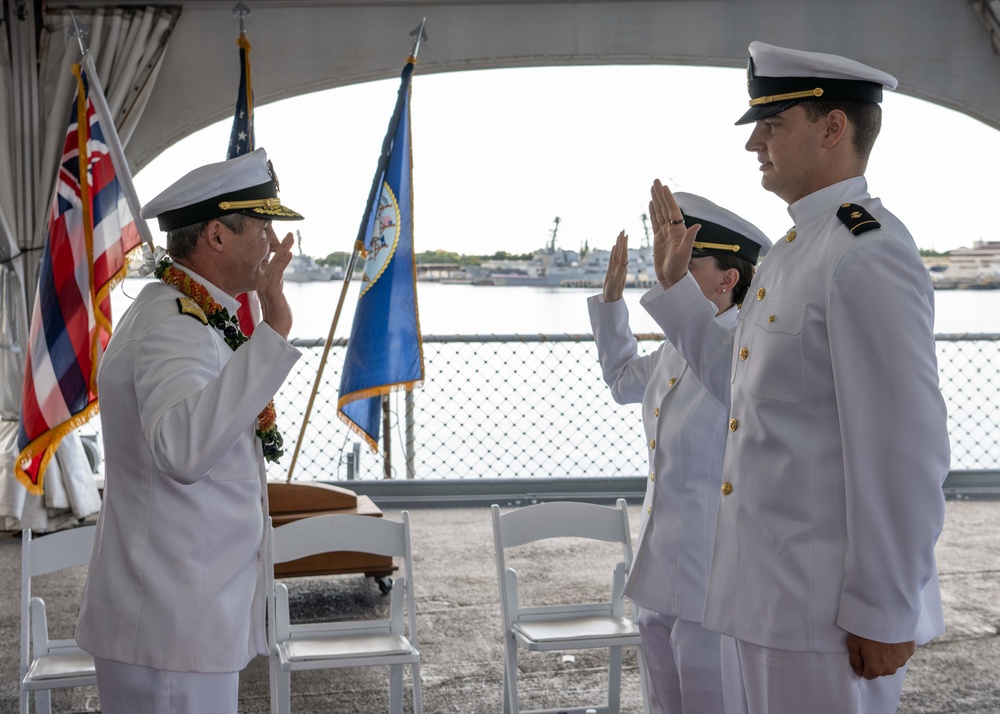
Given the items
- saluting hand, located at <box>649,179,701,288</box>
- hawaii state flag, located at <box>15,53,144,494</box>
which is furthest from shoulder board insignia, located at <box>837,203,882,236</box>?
hawaii state flag, located at <box>15,53,144,494</box>

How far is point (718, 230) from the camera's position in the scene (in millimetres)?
2521

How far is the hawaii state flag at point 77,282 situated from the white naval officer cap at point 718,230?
3119 mm

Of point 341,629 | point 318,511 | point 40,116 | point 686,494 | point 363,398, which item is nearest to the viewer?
point 686,494

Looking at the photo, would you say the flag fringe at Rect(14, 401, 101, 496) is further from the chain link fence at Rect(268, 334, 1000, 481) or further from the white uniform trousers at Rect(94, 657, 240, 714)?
the white uniform trousers at Rect(94, 657, 240, 714)

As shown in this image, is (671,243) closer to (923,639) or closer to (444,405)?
(923,639)

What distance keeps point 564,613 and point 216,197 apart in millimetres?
1953

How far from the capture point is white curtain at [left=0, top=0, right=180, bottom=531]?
5605 millimetres

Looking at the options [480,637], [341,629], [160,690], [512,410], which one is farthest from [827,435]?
[512,410]

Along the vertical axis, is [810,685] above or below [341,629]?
above

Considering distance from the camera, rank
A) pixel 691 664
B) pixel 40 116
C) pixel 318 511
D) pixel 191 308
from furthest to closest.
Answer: pixel 40 116 < pixel 318 511 < pixel 691 664 < pixel 191 308

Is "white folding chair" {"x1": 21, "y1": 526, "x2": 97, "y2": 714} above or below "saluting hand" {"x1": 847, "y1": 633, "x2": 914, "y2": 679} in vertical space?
below

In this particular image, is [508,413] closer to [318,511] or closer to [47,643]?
[318,511]

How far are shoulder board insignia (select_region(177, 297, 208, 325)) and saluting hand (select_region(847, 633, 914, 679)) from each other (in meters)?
1.30

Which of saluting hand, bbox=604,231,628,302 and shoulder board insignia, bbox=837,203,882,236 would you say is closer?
shoulder board insignia, bbox=837,203,882,236
